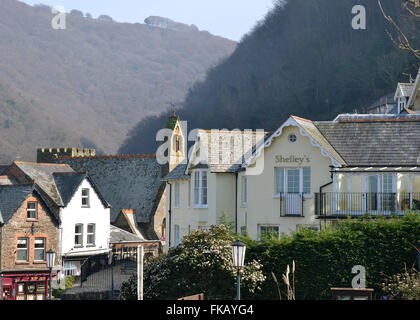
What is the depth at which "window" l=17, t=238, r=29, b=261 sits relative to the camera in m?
51.5

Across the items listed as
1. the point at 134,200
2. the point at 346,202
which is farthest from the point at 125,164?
the point at 346,202

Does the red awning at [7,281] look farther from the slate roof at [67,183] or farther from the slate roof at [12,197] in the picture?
the slate roof at [67,183]

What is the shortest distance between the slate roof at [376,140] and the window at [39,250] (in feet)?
82.9

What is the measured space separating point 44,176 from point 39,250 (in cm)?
857

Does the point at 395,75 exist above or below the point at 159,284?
above

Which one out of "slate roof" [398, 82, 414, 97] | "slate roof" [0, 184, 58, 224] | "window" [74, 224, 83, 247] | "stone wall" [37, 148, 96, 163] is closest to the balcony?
"slate roof" [398, 82, 414, 97]

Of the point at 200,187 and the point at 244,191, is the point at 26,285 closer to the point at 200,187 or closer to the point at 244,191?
the point at 200,187

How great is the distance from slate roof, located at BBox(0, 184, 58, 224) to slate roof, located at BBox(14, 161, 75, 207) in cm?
287

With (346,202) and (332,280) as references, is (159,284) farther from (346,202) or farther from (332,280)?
(346,202)

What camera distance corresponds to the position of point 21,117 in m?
→ 181

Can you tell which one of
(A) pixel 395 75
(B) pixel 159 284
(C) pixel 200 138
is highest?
(A) pixel 395 75
